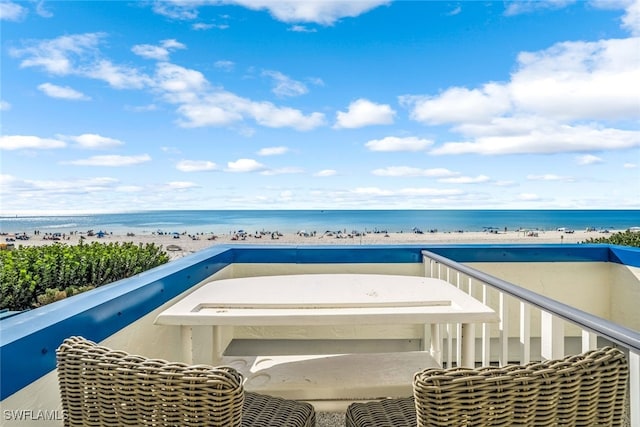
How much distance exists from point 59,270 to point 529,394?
326cm

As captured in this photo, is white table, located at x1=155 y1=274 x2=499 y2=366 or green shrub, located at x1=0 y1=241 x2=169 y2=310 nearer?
white table, located at x1=155 y1=274 x2=499 y2=366

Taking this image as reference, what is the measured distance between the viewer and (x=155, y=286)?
2.02 metres

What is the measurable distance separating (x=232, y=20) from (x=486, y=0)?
5.62 m

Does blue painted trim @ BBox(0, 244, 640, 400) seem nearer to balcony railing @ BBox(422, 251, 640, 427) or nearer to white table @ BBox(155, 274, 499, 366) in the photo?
white table @ BBox(155, 274, 499, 366)

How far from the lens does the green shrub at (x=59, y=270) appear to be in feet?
8.85

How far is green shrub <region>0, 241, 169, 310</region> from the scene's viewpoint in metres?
2.70

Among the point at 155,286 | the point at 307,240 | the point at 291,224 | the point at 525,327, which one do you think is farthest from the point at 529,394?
the point at 291,224

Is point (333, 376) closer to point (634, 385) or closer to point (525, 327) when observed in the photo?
point (525, 327)

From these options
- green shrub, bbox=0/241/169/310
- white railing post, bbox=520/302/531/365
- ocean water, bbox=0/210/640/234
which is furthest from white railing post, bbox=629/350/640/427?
ocean water, bbox=0/210/640/234

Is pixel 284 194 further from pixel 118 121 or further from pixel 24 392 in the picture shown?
pixel 24 392

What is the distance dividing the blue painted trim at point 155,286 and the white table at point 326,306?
0.16 m

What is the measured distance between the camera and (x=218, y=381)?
91 centimetres

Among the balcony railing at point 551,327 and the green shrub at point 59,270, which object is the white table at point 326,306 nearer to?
the balcony railing at point 551,327

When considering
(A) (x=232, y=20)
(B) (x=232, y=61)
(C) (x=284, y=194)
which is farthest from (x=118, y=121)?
(C) (x=284, y=194)
